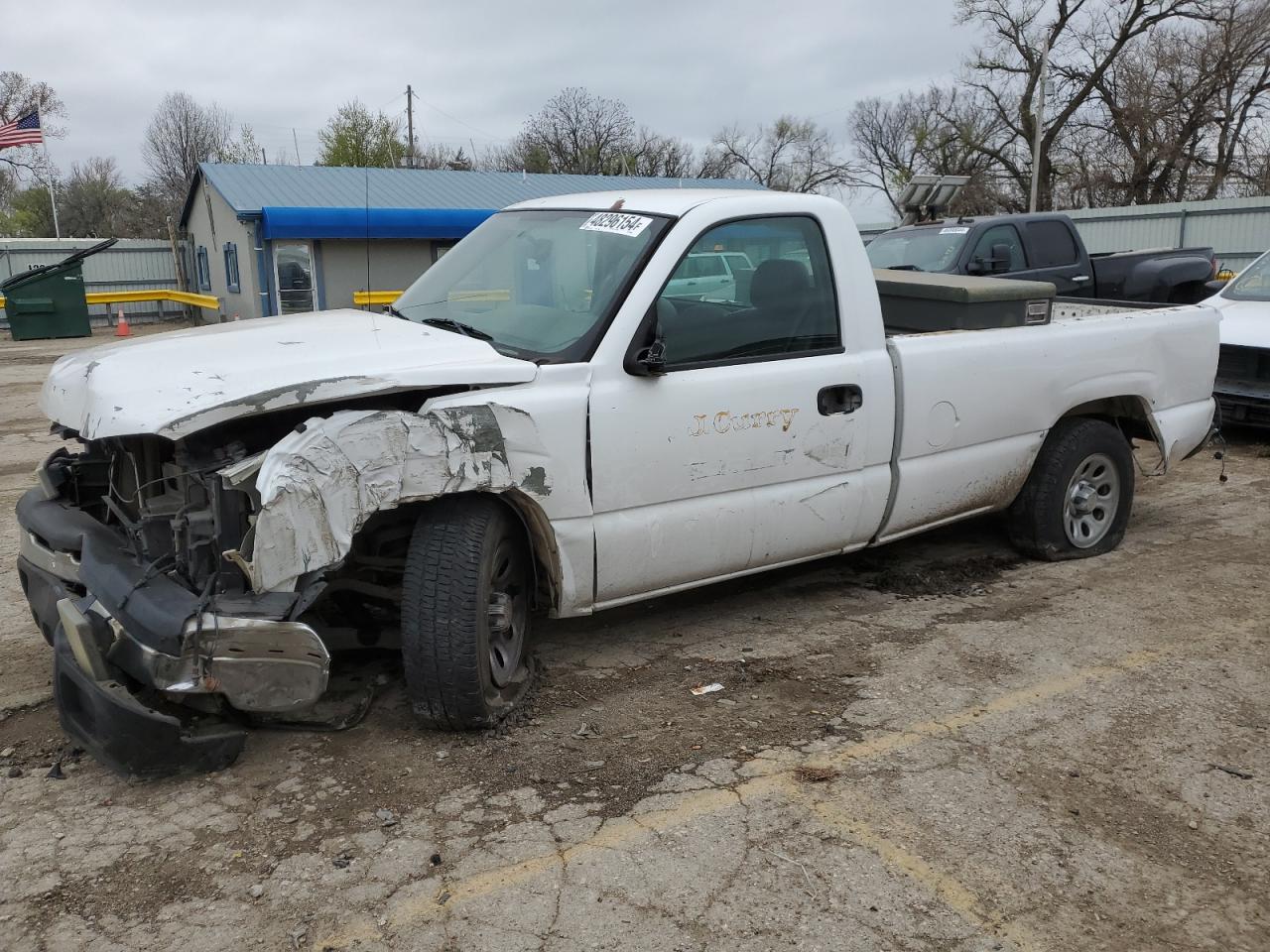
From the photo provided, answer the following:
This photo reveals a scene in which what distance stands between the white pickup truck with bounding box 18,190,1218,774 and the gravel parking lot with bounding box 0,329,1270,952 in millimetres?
281

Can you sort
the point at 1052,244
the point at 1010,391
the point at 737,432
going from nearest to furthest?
the point at 737,432, the point at 1010,391, the point at 1052,244

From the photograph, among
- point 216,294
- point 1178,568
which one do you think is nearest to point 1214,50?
point 216,294

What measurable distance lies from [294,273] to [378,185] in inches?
142

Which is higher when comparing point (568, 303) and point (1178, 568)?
point (568, 303)

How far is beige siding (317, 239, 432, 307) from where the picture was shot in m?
24.5

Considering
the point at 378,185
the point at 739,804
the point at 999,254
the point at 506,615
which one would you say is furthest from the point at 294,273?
the point at 739,804

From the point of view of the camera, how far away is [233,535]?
3.26 metres

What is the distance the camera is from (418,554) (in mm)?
3502

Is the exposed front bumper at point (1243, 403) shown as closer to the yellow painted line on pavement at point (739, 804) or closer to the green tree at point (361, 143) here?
the yellow painted line on pavement at point (739, 804)

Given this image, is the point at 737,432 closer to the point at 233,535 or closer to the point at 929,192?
the point at 233,535

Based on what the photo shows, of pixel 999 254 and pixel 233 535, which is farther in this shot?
pixel 999 254

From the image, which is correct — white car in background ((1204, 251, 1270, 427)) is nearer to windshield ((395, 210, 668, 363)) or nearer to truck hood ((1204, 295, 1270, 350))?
truck hood ((1204, 295, 1270, 350))

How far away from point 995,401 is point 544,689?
2590mm

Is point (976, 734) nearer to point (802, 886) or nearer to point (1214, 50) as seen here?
point (802, 886)
